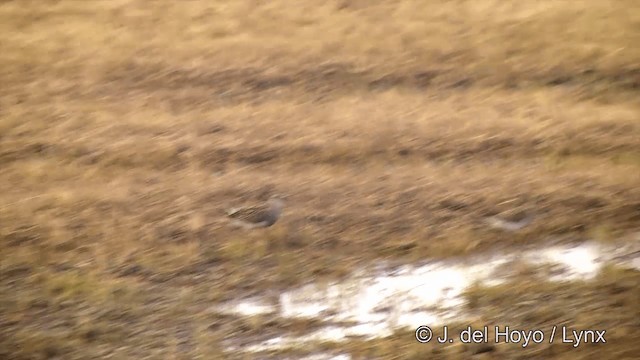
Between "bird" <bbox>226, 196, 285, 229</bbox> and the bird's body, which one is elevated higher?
"bird" <bbox>226, 196, 285, 229</bbox>

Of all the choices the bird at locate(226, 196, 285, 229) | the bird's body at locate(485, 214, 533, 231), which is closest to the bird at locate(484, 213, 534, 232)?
the bird's body at locate(485, 214, 533, 231)

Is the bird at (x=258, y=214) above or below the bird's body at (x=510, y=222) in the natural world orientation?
above

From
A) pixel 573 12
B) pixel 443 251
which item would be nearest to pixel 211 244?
pixel 443 251

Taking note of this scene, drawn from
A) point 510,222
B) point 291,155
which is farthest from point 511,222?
point 291,155

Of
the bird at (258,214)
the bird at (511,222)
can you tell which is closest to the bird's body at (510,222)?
the bird at (511,222)

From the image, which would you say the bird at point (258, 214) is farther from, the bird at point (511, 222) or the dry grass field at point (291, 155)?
the bird at point (511, 222)

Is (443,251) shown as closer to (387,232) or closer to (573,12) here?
(387,232)

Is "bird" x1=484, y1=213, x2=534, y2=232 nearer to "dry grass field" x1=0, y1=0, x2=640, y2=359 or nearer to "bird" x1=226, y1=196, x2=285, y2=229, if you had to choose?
"dry grass field" x1=0, y1=0, x2=640, y2=359

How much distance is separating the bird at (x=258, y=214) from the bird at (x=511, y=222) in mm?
134

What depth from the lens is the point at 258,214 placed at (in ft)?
1.22

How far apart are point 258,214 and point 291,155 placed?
0.04 meters

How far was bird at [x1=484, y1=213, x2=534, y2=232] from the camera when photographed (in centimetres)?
37

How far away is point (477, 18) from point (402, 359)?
23cm

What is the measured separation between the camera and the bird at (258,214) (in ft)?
1.22
